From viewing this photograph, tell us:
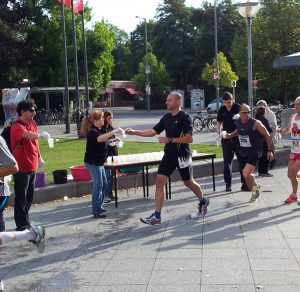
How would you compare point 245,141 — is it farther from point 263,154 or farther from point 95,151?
point 263,154

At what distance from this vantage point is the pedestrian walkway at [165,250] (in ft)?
19.0

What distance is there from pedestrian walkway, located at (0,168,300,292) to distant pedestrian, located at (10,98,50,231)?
1.76 feet

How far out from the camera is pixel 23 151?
25.6 ft

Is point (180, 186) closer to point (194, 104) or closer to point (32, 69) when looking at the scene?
point (32, 69)

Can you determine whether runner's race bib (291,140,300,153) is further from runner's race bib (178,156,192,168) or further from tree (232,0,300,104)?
tree (232,0,300,104)

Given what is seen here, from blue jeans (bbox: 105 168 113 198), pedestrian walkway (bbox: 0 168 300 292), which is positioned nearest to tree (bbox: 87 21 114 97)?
blue jeans (bbox: 105 168 113 198)

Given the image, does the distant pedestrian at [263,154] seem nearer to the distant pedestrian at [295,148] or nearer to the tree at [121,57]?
the distant pedestrian at [295,148]

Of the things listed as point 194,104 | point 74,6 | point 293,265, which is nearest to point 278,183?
point 293,265

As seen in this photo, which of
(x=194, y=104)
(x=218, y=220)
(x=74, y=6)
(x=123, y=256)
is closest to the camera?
(x=123, y=256)

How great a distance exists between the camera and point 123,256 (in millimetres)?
6859

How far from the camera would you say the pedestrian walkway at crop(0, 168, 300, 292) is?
229 inches

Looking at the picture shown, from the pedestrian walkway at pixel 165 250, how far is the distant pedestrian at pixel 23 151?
0.54m

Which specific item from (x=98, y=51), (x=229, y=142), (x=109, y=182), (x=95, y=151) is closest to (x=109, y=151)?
(x=109, y=182)

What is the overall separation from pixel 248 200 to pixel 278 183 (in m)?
2.18
